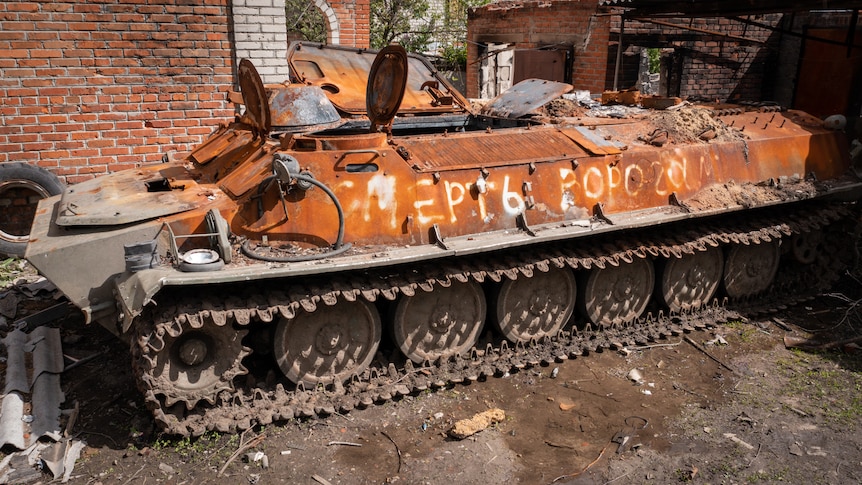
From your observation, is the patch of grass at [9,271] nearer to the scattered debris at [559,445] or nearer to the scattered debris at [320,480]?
the scattered debris at [320,480]

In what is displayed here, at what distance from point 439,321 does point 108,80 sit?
5061 millimetres

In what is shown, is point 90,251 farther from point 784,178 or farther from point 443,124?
point 784,178

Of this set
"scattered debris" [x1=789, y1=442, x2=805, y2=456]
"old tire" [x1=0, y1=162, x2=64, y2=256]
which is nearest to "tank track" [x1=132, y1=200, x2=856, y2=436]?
"scattered debris" [x1=789, y1=442, x2=805, y2=456]

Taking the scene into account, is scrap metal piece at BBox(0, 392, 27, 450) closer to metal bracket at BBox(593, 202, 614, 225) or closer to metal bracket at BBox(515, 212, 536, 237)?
metal bracket at BBox(515, 212, 536, 237)

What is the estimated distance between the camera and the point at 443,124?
7781 mm

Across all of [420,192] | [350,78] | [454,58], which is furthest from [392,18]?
[420,192]

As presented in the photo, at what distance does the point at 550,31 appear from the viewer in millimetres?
13789

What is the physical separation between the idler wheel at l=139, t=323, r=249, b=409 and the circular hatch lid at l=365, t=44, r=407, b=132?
6.56ft

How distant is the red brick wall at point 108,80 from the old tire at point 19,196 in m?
0.33

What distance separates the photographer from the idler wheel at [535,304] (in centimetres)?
616

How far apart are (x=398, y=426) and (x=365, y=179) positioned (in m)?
1.85

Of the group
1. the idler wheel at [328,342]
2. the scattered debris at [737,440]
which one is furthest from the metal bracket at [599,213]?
the idler wheel at [328,342]

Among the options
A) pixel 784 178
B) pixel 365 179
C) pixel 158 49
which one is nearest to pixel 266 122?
pixel 365 179

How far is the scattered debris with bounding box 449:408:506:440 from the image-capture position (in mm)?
5113
